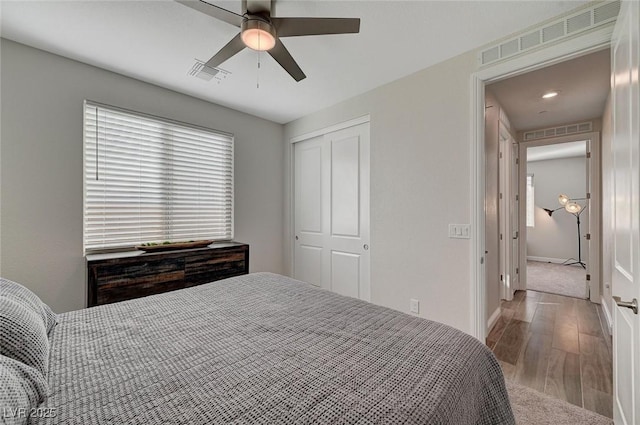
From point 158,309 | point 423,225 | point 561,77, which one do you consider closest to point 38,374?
point 158,309

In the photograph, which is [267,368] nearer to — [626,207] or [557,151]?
[626,207]

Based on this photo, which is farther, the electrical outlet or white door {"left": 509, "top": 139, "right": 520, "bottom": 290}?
white door {"left": 509, "top": 139, "right": 520, "bottom": 290}

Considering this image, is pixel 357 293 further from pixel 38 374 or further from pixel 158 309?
pixel 38 374

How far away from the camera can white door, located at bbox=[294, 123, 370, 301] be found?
318cm

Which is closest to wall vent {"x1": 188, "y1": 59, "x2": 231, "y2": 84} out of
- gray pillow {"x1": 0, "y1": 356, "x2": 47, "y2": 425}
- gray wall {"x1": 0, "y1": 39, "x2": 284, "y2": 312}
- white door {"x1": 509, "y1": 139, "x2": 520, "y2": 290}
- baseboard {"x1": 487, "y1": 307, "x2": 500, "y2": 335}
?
gray wall {"x1": 0, "y1": 39, "x2": 284, "y2": 312}

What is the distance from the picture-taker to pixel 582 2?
5.57ft

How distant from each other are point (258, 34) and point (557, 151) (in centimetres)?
702

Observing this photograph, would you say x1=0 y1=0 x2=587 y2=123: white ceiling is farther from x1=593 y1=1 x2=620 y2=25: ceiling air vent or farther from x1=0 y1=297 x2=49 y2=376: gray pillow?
x1=0 y1=297 x2=49 y2=376: gray pillow

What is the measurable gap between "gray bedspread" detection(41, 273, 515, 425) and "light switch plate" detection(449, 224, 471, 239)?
1.23 meters

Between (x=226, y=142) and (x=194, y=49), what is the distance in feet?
4.53

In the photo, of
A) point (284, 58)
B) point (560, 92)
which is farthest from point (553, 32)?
point (284, 58)

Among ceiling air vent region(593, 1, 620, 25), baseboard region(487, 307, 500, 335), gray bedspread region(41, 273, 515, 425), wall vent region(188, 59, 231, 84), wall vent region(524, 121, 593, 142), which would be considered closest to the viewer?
gray bedspread region(41, 273, 515, 425)

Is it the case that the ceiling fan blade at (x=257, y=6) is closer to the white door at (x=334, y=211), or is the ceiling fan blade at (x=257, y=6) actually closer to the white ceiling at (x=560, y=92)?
the white door at (x=334, y=211)

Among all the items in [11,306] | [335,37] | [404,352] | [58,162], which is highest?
[335,37]
